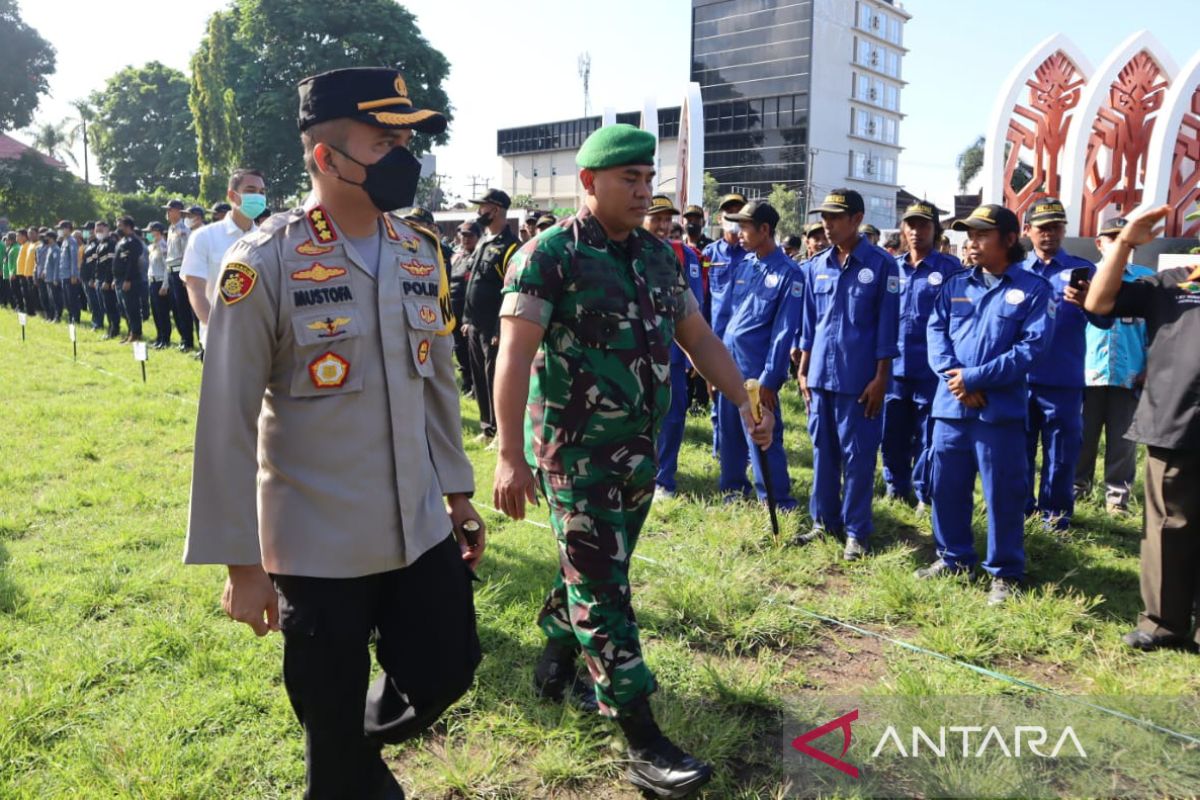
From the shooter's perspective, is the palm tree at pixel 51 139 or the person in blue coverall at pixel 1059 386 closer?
the person in blue coverall at pixel 1059 386

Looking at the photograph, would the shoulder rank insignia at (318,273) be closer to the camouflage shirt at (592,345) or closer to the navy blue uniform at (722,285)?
the camouflage shirt at (592,345)

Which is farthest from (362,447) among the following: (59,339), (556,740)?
(59,339)

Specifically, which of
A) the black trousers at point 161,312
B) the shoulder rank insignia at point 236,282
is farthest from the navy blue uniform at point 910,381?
the black trousers at point 161,312

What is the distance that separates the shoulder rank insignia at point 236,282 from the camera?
1894 millimetres

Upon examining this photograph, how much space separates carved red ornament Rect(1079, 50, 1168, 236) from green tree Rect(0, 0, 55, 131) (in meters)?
57.5

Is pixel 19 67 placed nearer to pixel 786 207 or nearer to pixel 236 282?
pixel 786 207

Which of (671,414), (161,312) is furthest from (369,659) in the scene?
(161,312)

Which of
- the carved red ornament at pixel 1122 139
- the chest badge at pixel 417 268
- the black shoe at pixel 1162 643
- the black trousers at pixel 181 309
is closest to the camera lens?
the chest badge at pixel 417 268

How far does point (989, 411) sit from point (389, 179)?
3.38m

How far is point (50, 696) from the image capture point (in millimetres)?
3162

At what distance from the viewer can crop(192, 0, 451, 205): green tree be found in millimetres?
39062

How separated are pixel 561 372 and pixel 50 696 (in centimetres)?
234

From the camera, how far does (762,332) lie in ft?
18.7

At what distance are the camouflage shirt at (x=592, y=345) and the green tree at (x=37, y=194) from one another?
42089 millimetres
